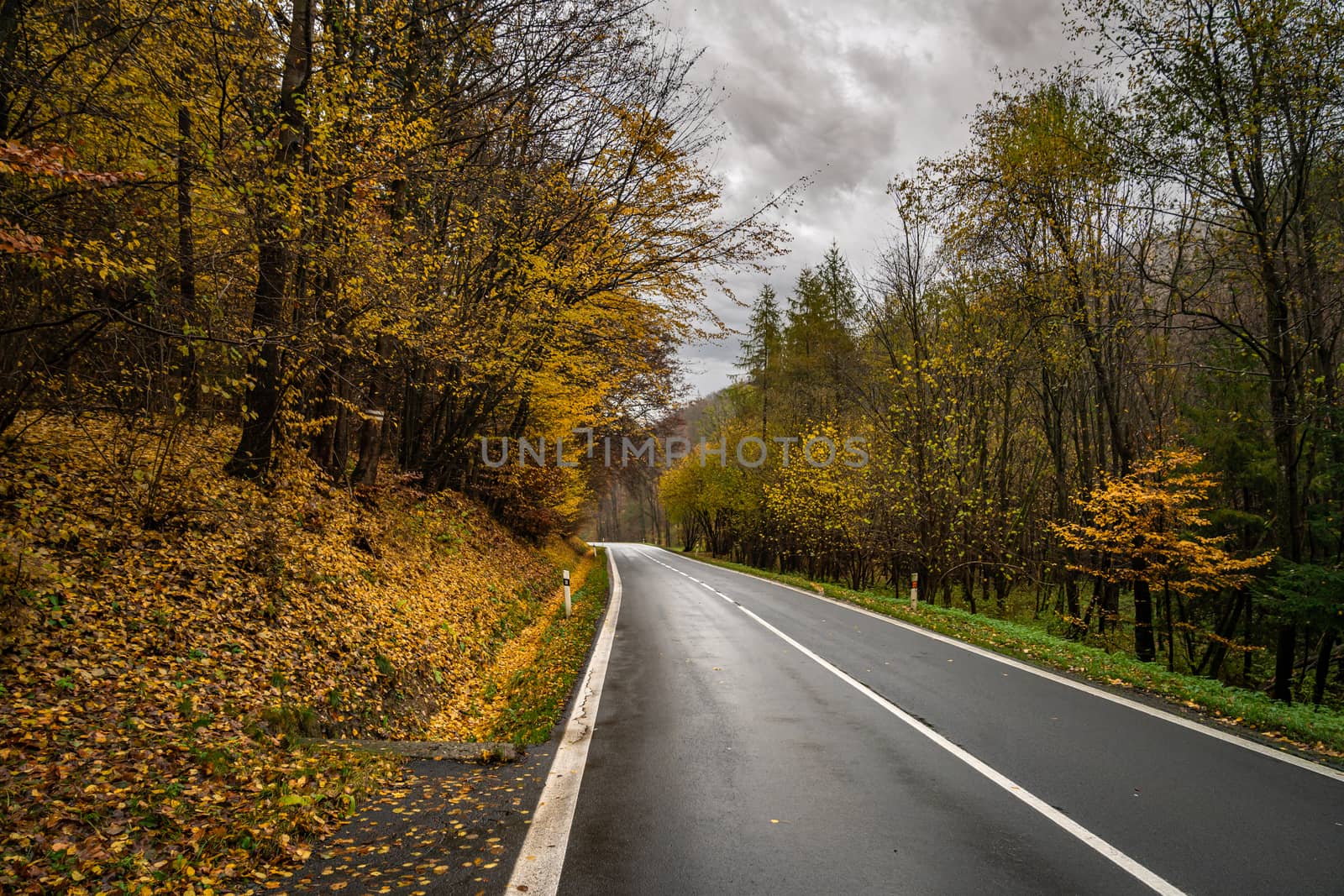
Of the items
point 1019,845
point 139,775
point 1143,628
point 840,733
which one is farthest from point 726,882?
point 1143,628

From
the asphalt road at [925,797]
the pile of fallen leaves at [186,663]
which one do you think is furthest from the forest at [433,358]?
the asphalt road at [925,797]

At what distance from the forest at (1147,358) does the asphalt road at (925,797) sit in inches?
198

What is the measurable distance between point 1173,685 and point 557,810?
7.49 meters

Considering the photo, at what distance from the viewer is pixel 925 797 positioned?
4363mm

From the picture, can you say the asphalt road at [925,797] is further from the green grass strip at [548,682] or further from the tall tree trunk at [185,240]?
the tall tree trunk at [185,240]

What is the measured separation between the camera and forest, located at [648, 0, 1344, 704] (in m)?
9.02

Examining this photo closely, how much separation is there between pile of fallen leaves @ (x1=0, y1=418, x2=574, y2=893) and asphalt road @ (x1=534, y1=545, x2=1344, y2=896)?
2104 millimetres

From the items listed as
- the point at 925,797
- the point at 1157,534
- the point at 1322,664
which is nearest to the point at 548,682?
the point at 925,797

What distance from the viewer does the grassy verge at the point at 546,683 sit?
6206 millimetres

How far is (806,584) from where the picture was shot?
20672 millimetres

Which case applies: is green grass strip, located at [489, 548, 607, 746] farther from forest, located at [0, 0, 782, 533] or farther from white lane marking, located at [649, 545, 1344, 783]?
white lane marking, located at [649, 545, 1344, 783]

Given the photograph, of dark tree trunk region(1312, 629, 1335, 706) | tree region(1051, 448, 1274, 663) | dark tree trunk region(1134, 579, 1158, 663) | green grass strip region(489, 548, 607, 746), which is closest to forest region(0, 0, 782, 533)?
green grass strip region(489, 548, 607, 746)

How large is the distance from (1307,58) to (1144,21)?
2.20 m

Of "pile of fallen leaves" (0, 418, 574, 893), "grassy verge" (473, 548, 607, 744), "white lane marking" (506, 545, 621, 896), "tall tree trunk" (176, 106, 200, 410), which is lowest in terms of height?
"grassy verge" (473, 548, 607, 744)
